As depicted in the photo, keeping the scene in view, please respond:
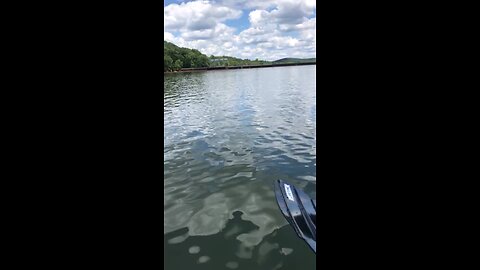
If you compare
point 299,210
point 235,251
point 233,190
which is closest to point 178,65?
point 233,190

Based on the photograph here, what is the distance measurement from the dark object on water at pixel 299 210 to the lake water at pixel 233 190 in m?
0.22

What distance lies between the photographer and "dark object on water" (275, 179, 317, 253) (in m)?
6.01

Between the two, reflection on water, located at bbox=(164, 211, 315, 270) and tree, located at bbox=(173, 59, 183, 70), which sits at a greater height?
tree, located at bbox=(173, 59, 183, 70)

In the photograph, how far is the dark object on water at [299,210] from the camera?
19.7 ft

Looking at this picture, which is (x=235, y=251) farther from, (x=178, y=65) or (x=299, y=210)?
(x=178, y=65)

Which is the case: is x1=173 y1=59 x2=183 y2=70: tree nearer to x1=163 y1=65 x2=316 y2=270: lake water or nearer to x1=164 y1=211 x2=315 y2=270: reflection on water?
x1=163 y1=65 x2=316 y2=270: lake water

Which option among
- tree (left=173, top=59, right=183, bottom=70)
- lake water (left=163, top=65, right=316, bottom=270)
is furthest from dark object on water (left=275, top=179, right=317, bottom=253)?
tree (left=173, top=59, right=183, bottom=70)

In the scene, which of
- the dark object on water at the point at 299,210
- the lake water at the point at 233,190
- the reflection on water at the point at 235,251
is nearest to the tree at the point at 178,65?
the lake water at the point at 233,190

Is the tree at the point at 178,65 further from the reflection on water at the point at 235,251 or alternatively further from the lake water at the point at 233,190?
the reflection on water at the point at 235,251

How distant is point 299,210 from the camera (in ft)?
23.2

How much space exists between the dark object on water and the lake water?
223 millimetres
